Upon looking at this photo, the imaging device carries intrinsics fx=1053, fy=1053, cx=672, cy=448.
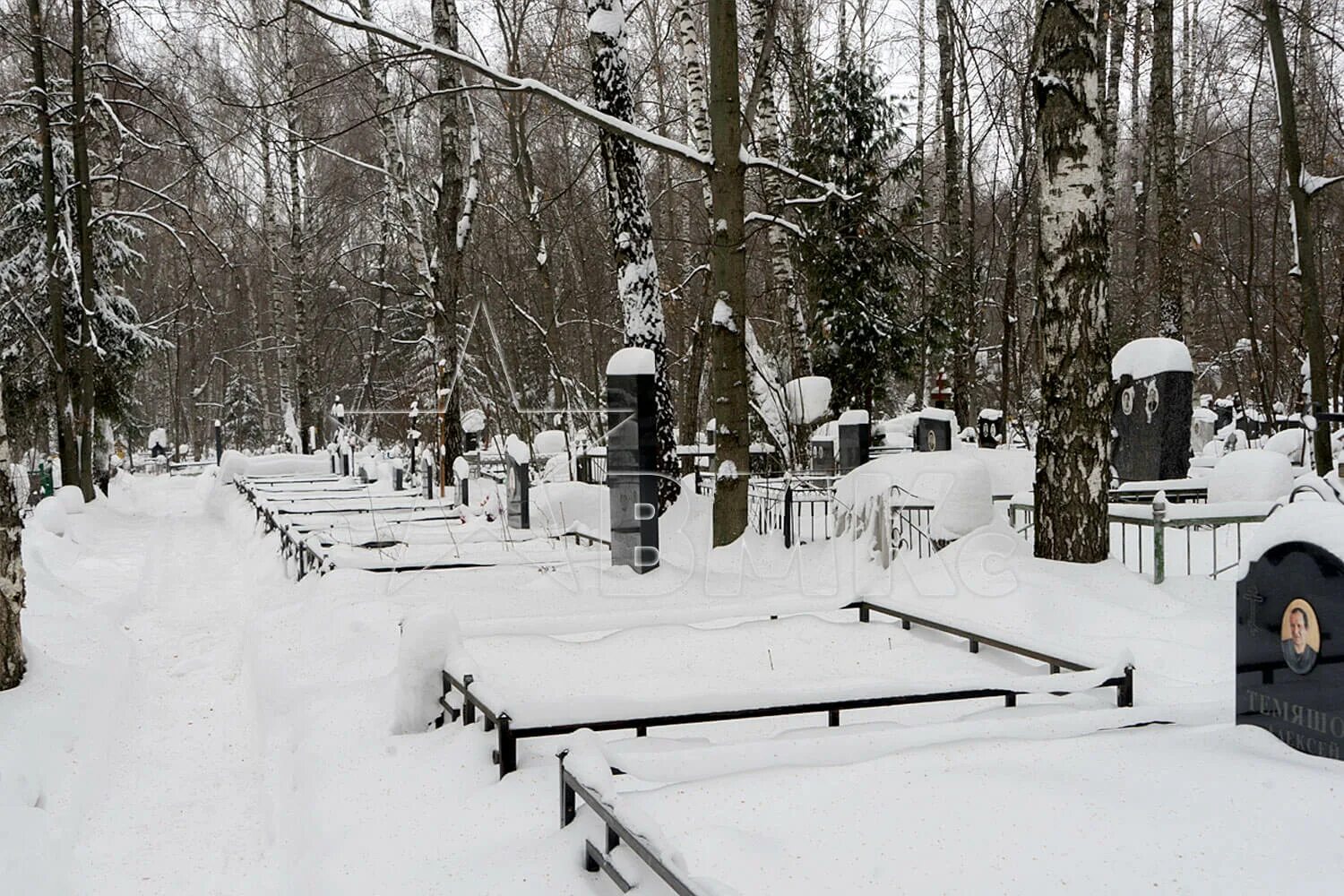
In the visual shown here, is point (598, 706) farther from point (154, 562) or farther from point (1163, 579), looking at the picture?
point (154, 562)

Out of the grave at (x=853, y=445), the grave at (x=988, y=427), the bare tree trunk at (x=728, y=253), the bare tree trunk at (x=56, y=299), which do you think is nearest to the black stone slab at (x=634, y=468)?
the bare tree trunk at (x=728, y=253)

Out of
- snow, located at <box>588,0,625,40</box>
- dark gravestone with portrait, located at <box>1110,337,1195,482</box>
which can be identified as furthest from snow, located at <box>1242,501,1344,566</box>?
snow, located at <box>588,0,625,40</box>

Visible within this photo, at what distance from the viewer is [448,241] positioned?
17.1m

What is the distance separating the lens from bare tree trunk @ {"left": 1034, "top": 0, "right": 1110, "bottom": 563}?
811 cm

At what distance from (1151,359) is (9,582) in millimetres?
12159

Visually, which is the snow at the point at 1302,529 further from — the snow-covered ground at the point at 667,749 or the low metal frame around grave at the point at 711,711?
the low metal frame around grave at the point at 711,711

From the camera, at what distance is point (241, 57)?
29.1m

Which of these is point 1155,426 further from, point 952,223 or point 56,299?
point 56,299

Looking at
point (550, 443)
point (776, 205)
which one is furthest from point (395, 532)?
point (550, 443)

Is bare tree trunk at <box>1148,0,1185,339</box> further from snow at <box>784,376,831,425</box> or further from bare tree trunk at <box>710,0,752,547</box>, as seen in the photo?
bare tree trunk at <box>710,0,752,547</box>

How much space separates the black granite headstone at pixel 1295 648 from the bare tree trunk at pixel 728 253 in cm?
563

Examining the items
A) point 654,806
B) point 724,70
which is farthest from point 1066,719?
point 724,70

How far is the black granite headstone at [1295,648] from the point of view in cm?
379

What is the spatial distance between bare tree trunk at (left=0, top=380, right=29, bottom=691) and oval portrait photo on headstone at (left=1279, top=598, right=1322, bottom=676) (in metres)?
6.76
